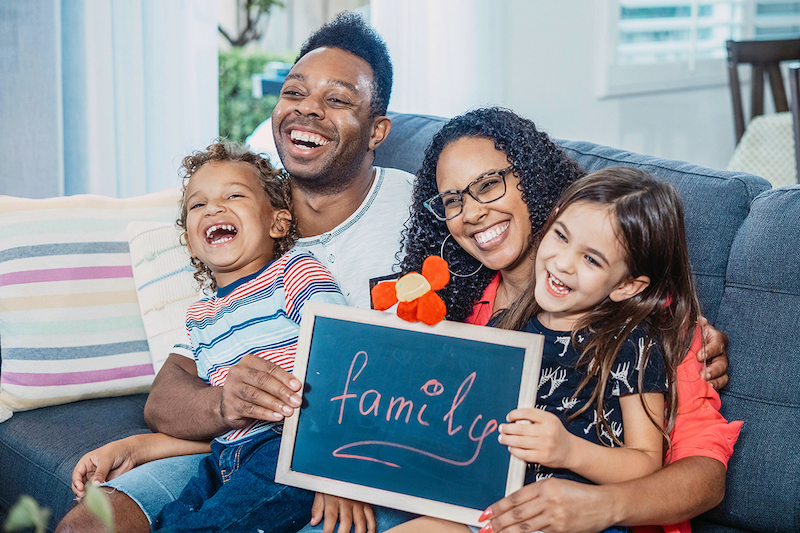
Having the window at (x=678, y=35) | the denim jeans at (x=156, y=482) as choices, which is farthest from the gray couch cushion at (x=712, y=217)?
the window at (x=678, y=35)

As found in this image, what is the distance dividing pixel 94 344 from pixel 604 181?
4.56 ft

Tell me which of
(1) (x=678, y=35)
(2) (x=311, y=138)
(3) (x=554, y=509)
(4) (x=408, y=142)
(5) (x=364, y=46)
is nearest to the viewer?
(3) (x=554, y=509)

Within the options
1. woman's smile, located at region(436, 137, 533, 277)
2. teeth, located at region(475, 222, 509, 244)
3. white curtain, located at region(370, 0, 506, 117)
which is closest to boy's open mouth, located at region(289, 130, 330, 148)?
woman's smile, located at region(436, 137, 533, 277)

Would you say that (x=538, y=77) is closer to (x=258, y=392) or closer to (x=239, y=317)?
(x=239, y=317)

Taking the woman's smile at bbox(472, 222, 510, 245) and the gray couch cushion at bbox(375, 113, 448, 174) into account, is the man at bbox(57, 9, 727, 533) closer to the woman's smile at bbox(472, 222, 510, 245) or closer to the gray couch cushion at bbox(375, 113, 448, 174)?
the gray couch cushion at bbox(375, 113, 448, 174)

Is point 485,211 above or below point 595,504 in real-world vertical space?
above

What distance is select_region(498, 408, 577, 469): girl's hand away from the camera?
1094 mm

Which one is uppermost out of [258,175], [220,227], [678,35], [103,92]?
[678,35]

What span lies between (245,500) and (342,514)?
0.59 feet

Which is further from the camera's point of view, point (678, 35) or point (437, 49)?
point (678, 35)

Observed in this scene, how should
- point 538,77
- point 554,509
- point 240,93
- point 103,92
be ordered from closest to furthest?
point 554,509 < point 103,92 < point 538,77 < point 240,93

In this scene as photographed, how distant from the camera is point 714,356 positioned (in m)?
1.37

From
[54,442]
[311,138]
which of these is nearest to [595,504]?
[311,138]

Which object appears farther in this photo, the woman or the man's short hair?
the man's short hair
